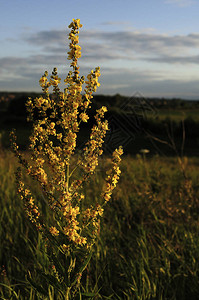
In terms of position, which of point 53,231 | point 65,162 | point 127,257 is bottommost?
point 127,257

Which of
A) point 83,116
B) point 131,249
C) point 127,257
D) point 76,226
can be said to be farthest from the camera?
point 127,257

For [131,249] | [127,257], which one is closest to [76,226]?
[131,249]

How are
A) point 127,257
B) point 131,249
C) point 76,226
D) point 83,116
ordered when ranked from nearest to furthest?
point 76,226 < point 83,116 < point 131,249 < point 127,257

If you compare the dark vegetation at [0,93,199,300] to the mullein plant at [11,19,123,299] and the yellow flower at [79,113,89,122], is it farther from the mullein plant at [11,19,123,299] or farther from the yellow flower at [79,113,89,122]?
the yellow flower at [79,113,89,122]

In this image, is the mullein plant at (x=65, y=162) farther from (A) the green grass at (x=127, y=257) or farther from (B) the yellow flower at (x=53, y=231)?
(A) the green grass at (x=127, y=257)

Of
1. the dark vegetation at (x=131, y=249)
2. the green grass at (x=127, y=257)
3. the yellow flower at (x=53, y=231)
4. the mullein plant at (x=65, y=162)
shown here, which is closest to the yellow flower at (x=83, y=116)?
the mullein plant at (x=65, y=162)

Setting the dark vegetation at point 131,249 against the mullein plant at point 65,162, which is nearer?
the mullein plant at point 65,162

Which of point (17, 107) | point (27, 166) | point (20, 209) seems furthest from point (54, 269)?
point (17, 107)

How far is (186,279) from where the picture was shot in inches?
173

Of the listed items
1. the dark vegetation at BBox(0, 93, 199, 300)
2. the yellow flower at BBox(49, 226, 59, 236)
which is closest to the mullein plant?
the yellow flower at BBox(49, 226, 59, 236)

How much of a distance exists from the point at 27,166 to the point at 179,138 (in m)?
28.3

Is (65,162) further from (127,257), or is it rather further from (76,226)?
(127,257)

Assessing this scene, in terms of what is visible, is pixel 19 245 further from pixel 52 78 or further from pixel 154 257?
pixel 52 78

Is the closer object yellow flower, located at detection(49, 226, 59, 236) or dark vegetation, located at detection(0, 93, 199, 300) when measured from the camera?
yellow flower, located at detection(49, 226, 59, 236)
